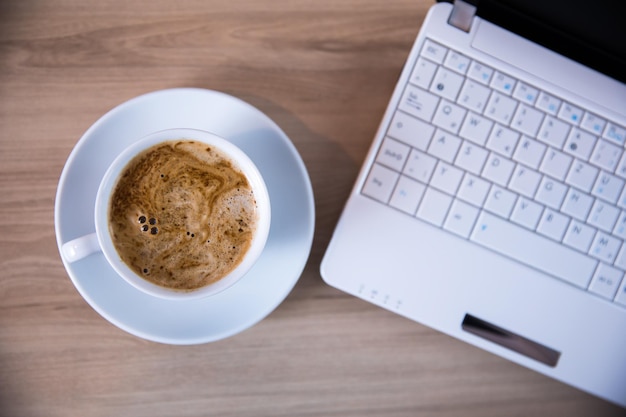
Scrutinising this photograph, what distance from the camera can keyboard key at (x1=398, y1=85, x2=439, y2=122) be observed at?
0.69m

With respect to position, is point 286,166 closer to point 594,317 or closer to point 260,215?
point 260,215

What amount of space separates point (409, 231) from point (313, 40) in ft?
1.01

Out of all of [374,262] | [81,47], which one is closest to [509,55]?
[374,262]

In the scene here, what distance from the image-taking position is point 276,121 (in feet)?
2.55

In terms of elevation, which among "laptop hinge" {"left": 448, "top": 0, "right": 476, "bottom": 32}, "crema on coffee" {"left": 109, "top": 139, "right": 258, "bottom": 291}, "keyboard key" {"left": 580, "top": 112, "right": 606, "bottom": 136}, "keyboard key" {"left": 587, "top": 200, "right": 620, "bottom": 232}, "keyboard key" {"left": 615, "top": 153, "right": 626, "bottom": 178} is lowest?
"crema on coffee" {"left": 109, "top": 139, "right": 258, "bottom": 291}

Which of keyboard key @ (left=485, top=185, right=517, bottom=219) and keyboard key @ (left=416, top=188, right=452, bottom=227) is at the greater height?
keyboard key @ (left=485, top=185, right=517, bottom=219)

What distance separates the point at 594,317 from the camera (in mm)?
741

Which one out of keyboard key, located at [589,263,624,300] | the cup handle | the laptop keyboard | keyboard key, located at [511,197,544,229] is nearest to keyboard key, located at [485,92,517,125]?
the laptop keyboard

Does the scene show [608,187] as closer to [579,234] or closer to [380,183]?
[579,234]

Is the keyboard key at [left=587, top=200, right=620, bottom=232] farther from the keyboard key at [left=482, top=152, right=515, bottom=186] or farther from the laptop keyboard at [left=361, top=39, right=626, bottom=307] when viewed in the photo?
the keyboard key at [left=482, top=152, right=515, bottom=186]

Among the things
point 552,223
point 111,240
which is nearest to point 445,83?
point 552,223

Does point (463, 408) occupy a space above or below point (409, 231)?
below

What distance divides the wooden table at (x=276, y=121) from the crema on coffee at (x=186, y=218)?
0.14 meters

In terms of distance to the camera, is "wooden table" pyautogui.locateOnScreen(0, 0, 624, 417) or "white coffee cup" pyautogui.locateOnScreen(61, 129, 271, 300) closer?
"white coffee cup" pyautogui.locateOnScreen(61, 129, 271, 300)
